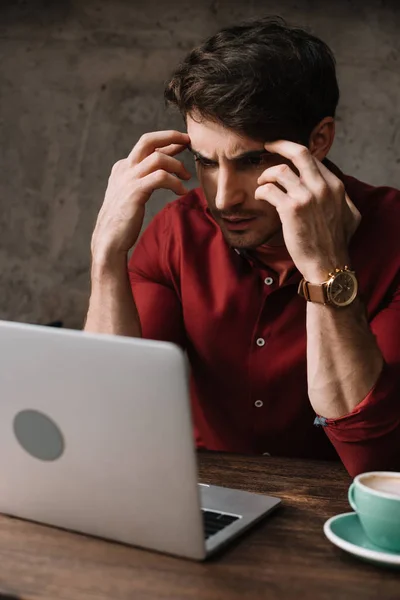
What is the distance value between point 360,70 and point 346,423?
1.35 meters

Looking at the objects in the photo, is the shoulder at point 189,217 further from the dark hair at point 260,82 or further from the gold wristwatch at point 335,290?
the gold wristwatch at point 335,290

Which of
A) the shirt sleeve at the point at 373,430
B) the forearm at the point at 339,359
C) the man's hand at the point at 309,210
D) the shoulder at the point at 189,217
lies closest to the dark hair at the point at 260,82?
the man's hand at the point at 309,210

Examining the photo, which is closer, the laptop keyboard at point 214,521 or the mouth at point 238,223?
the laptop keyboard at point 214,521

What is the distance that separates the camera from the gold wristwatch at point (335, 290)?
144cm

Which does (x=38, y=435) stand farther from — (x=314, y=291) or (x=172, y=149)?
(x=172, y=149)

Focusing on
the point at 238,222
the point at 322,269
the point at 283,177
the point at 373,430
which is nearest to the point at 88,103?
the point at 238,222

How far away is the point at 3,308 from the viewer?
9.04 ft

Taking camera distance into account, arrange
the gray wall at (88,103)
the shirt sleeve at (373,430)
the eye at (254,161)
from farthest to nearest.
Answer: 1. the gray wall at (88,103)
2. the eye at (254,161)
3. the shirt sleeve at (373,430)

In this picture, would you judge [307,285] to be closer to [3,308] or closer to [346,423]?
[346,423]

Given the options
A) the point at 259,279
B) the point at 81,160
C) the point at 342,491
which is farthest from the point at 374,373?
the point at 81,160

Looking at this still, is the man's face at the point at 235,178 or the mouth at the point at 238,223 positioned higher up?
the man's face at the point at 235,178

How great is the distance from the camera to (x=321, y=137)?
1.74 meters

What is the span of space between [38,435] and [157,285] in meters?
0.85

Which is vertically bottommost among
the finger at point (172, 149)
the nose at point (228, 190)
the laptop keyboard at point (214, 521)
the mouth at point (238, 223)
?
the laptop keyboard at point (214, 521)
